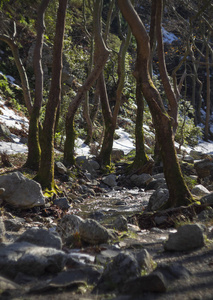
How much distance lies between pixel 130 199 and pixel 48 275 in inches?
248

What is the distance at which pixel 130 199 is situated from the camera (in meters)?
8.96

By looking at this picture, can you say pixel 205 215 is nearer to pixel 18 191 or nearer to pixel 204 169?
pixel 18 191

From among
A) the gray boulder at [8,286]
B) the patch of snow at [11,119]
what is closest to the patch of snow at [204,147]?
the patch of snow at [11,119]

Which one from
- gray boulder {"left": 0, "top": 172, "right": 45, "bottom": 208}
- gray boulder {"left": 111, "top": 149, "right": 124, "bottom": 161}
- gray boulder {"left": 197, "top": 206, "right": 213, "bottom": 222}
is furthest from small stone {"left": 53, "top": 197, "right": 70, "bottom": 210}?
gray boulder {"left": 111, "top": 149, "right": 124, "bottom": 161}

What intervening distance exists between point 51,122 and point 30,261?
5.29 m

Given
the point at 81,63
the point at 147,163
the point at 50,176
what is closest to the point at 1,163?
the point at 50,176

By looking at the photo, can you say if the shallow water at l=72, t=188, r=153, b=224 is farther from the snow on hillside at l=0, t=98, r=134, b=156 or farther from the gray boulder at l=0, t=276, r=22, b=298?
the snow on hillside at l=0, t=98, r=134, b=156

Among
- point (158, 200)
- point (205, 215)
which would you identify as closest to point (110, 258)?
point (205, 215)

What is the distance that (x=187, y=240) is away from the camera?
11.2 feet

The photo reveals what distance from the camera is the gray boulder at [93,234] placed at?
3797mm

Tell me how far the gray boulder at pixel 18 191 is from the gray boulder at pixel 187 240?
12.1ft

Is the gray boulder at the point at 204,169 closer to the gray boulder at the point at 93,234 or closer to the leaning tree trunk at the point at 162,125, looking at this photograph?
the leaning tree trunk at the point at 162,125

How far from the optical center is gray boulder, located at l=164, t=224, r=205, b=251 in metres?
3.41

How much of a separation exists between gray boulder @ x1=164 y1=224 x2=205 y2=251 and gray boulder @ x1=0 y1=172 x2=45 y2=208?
12.1 ft
